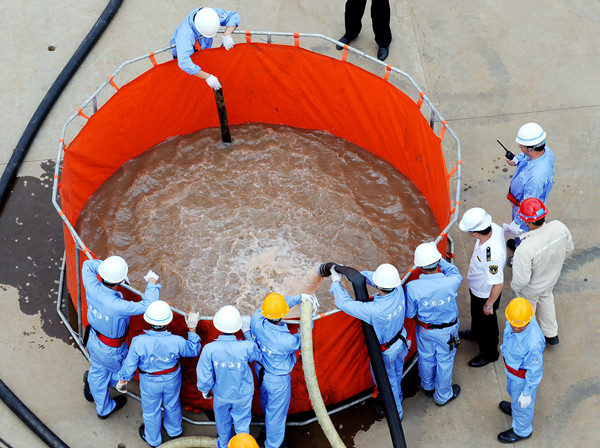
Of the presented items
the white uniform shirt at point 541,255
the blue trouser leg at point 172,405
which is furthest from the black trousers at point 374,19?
the blue trouser leg at point 172,405

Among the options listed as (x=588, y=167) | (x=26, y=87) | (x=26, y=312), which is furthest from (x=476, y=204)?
(x=26, y=87)

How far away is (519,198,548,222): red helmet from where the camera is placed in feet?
20.9

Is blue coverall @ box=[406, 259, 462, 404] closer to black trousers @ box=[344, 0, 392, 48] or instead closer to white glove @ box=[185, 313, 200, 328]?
white glove @ box=[185, 313, 200, 328]

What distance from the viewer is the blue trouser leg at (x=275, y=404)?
20.0ft

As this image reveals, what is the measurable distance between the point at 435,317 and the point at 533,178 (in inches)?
60.5

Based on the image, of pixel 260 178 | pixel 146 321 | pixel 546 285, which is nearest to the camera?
pixel 146 321

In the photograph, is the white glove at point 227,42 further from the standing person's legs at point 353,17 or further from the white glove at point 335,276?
the white glove at point 335,276

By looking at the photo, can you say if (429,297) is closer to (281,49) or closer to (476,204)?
(476,204)

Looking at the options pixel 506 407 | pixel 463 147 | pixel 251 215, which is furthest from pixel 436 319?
pixel 463 147

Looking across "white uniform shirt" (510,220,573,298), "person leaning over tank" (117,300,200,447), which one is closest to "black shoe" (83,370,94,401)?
"person leaning over tank" (117,300,200,447)

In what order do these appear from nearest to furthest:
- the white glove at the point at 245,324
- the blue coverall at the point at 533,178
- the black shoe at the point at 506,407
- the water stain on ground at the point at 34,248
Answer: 1. the white glove at the point at 245,324
2. the black shoe at the point at 506,407
3. the blue coverall at the point at 533,178
4. the water stain on ground at the point at 34,248

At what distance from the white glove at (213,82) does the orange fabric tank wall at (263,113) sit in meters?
0.35

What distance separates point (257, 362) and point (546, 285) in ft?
7.70

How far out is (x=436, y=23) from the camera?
954 centimetres
